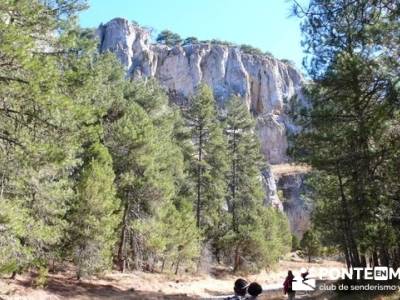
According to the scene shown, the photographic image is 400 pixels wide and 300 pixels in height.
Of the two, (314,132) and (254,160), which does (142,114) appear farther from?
(254,160)

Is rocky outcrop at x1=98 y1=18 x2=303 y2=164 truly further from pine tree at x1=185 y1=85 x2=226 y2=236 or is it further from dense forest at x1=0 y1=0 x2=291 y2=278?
pine tree at x1=185 y1=85 x2=226 y2=236

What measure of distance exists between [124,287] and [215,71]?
8519 centimetres

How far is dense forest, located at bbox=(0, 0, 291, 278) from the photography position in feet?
34.5

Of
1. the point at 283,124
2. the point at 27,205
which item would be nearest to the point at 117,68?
the point at 27,205

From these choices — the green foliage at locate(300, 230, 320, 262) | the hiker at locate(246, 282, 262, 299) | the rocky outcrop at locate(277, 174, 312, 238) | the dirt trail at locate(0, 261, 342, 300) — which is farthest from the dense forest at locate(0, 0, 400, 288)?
the rocky outcrop at locate(277, 174, 312, 238)

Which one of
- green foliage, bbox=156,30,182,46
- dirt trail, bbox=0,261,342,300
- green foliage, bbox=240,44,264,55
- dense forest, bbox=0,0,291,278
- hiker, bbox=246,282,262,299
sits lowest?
dirt trail, bbox=0,261,342,300

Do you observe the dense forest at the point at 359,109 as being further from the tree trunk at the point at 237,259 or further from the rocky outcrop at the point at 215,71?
the rocky outcrop at the point at 215,71

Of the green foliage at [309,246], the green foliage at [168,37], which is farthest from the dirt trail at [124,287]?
the green foliage at [168,37]

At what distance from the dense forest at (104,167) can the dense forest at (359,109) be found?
6.11 metres

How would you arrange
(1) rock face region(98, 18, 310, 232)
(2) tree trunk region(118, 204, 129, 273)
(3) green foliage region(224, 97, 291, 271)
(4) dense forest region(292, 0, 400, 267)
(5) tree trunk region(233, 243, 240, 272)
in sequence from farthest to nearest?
(1) rock face region(98, 18, 310, 232) < (5) tree trunk region(233, 243, 240, 272) < (3) green foliage region(224, 97, 291, 271) < (2) tree trunk region(118, 204, 129, 273) < (4) dense forest region(292, 0, 400, 267)

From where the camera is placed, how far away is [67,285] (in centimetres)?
2112

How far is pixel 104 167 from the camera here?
21.9 m

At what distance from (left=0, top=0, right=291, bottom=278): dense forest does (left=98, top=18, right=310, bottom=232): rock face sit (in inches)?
1946

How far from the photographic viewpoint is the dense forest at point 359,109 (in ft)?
32.5
